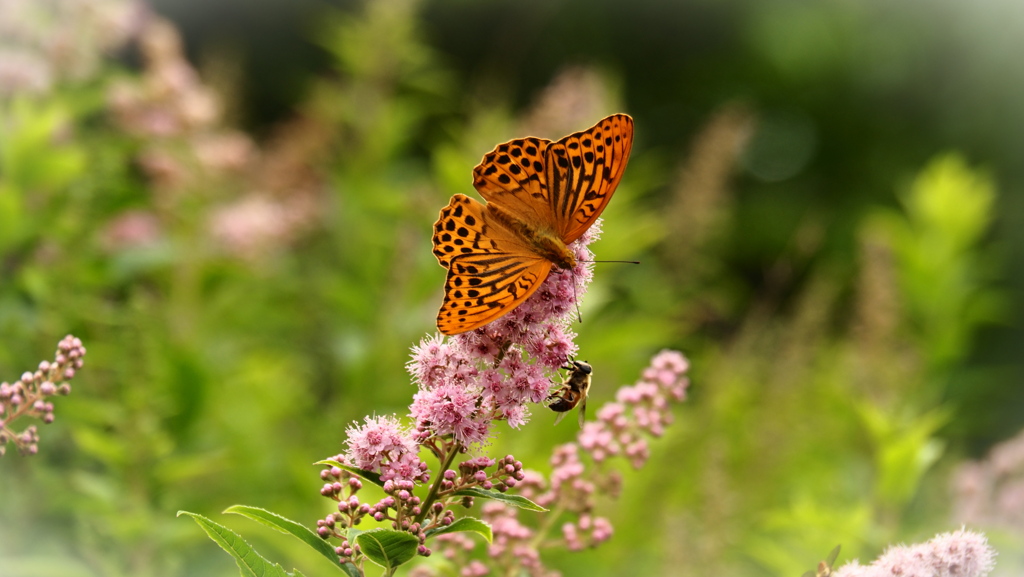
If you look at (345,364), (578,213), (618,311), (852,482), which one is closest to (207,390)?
(345,364)

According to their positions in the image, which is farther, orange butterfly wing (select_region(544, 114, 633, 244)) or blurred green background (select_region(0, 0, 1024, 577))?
blurred green background (select_region(0, 0, 1024, 577))

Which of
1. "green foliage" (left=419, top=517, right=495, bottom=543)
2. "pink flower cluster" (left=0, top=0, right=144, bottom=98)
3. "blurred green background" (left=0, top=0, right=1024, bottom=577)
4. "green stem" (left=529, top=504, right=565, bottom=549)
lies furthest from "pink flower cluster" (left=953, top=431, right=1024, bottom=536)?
"pink flower cluster" (left=0, top=0, right=144, bottom=98)

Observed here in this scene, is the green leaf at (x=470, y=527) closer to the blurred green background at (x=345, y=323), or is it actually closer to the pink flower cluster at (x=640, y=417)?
the pink flower cluster at (x=640, y=417)

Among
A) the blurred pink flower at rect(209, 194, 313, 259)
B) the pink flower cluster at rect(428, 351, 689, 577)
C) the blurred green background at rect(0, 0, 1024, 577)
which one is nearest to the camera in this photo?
the pink flower cluster at rect(428, 351, 689, 577)

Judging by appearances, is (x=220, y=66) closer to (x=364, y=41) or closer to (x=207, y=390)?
(x=364, y=41)

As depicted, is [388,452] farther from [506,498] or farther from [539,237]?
[539,237]

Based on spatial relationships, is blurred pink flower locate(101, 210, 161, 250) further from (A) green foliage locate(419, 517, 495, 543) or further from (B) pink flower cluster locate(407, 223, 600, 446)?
(A) green foliage locate(419, 517, 495, 543)
